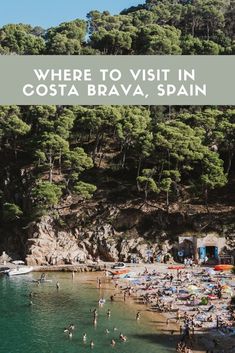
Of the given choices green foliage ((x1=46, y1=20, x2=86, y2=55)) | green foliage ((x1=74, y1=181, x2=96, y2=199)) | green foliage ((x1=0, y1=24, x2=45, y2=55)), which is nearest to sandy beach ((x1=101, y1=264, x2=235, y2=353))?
green foliage ((x1=74, y1=181, x2=96, y2=199))

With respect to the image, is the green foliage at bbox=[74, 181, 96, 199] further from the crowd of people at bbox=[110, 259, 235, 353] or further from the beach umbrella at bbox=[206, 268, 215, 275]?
the beach umbrella at bbox=[206, 268, 215, 275]

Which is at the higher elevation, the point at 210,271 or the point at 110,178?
the point at 110,178

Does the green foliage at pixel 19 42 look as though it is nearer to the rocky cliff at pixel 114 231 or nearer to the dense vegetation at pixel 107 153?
the dense vegetation at pixel 107 153

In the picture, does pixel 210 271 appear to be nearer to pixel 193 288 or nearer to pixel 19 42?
pixel 193 288

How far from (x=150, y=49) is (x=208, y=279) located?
187ft

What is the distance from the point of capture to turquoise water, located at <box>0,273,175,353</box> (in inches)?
1416

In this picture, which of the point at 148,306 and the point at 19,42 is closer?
the point at 148,306

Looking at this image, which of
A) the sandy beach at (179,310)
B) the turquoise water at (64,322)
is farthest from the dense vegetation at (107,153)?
the turquoise water at (64,322)

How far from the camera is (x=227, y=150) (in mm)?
70188

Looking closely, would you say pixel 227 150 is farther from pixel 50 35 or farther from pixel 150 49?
pixel 50 35

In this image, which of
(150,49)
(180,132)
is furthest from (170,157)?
(150,49)

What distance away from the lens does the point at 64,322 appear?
1630 inches

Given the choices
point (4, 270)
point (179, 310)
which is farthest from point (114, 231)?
point (179, 310)

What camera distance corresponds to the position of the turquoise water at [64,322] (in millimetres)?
35969
